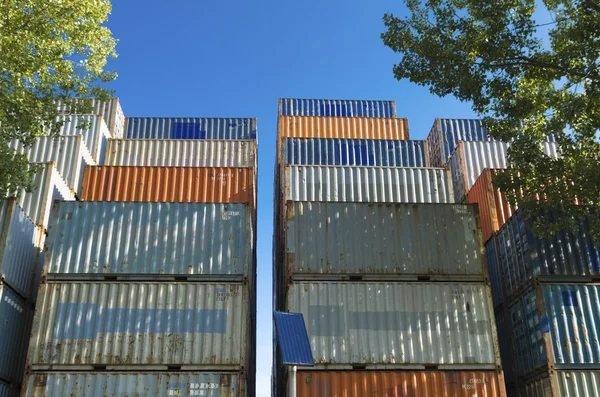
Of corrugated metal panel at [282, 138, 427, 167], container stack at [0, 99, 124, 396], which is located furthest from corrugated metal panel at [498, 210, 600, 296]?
container stack at [0, 99, 124, 396]

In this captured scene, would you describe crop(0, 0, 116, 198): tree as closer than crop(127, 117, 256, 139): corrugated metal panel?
Yes

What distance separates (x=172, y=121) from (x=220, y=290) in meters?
16.8

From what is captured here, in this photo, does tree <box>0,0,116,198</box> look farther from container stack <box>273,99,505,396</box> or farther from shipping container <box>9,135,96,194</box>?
container stack <box>273,99,505,396</box>

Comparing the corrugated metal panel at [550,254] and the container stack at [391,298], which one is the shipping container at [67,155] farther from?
the corrugated metal panel at [550,254]

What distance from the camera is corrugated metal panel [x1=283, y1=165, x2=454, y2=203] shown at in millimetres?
18953

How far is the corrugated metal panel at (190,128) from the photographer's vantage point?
1098 inches

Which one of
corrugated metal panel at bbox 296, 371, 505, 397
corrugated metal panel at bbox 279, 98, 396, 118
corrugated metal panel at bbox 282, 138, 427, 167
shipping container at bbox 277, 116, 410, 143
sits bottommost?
corrugated metal panel at bbox 296, 371, 505, 397

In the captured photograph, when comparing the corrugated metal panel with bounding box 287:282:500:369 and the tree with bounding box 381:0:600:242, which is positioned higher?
the tree with bounding box 381:0:600:242

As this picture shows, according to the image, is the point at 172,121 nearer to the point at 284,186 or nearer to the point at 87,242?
the point at 284,186

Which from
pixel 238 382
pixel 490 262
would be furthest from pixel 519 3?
pixel 238 382

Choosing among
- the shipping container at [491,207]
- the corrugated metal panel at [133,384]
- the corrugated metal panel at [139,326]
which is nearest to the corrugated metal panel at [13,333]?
the corrugated metal panel at [139,326]

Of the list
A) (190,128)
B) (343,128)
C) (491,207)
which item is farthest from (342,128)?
(491,207)

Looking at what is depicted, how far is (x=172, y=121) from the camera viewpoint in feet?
92.7

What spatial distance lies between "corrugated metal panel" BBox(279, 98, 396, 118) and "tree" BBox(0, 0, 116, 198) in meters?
15.4
